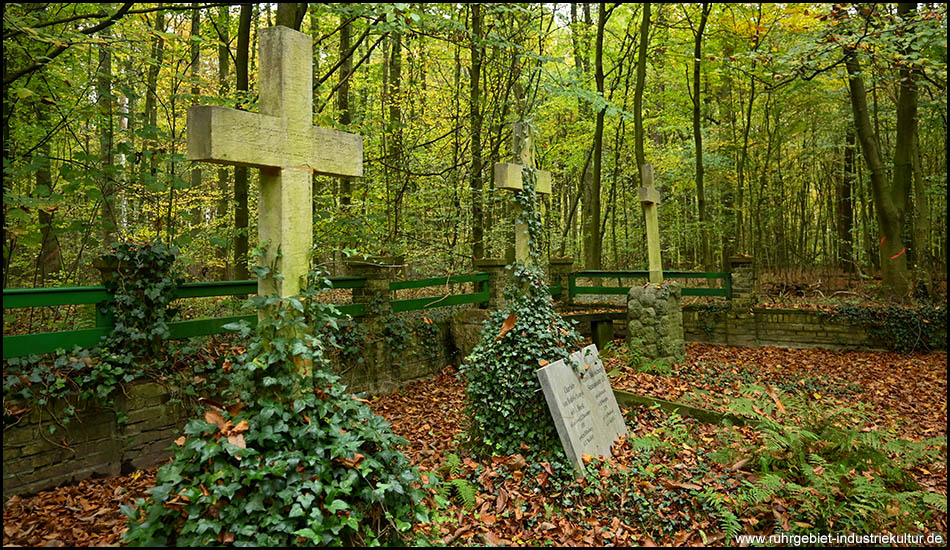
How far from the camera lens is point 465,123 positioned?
10.0 metres

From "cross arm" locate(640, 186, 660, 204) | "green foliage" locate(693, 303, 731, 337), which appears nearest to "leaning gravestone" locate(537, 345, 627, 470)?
"cross arm" locate(640, 186, 660, 204)

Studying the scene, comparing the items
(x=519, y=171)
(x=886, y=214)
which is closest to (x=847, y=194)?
(x=886, y=214)

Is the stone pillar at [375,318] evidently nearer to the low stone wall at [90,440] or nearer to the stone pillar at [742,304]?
the low stone wall at [90,440]

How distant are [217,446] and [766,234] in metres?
17.8

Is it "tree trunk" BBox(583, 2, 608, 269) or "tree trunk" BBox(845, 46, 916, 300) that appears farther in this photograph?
"tree trunk" BBox(583, 2, 608, 269)

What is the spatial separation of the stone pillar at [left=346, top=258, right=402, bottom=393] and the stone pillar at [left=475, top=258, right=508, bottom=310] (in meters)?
2.17

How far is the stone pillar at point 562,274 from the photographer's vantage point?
10.4m

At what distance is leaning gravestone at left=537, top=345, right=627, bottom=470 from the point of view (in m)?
3.96

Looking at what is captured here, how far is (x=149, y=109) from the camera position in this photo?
9023mm

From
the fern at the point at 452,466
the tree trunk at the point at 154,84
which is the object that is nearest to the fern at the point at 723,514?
the fern at the point at 452,466

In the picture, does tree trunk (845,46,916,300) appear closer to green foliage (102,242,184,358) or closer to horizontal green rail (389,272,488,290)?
horizontal green rail (389,272,488,290)

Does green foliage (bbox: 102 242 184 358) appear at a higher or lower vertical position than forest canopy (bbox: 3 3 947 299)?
lower

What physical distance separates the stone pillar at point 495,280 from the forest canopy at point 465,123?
4.76ft

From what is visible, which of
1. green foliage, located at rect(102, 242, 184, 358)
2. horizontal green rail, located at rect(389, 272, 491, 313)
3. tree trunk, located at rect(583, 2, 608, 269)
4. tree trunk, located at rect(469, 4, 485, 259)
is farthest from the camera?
tree trunk, located at rect(583, 2, 608, 269)
